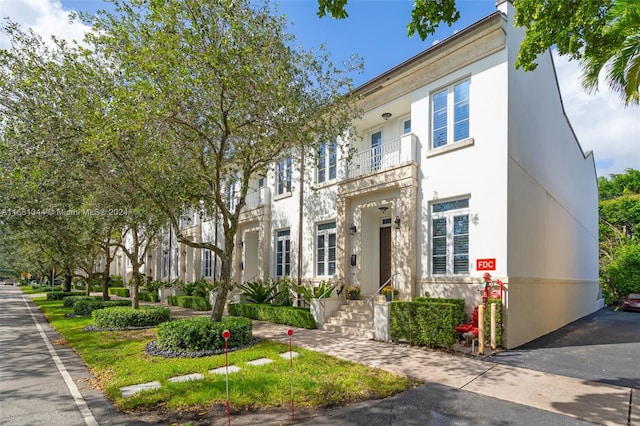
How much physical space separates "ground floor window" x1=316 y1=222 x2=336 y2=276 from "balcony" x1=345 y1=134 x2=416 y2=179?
2382 mm

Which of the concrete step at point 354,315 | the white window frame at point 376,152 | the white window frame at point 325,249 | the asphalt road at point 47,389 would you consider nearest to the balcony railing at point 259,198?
the white window frame at point 325,249

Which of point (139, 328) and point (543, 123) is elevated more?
point (543, 123)

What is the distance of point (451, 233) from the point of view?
36.7ft

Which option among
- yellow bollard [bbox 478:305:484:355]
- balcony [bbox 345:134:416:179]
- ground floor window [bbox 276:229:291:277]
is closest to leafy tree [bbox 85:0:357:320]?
balcony [bbox 345:134:416:179]

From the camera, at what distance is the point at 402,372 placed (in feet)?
24.5

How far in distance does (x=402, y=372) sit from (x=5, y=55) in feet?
37.6

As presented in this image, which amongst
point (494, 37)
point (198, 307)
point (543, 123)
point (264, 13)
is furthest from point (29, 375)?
point (543, 123)

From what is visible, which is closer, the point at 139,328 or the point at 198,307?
the point at 139,328

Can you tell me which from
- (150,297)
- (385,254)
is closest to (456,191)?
(385,254)

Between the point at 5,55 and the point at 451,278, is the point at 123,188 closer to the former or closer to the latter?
the point at 5,55

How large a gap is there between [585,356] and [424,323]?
3917 millimetres

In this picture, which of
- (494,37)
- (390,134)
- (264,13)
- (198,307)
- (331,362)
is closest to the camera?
(331,362)

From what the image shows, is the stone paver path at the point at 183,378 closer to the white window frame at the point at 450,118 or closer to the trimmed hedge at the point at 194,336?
the trimmed hedge at the point at 194,336

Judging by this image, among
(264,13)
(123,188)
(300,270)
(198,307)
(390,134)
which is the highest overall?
(264,13)
